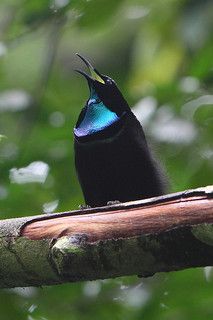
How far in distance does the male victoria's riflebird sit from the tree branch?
0.62 meters

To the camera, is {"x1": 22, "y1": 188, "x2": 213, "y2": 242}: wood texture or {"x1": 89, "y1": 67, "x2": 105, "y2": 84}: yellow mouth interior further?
{"x1": 89, "y1": 67, "x2": 105, "y2": 84}: yellow mouth interior

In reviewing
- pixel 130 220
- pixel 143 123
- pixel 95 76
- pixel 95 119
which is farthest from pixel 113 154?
pixel 130 220

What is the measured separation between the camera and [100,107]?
3.07 meters

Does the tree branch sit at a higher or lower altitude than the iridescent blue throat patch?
lower

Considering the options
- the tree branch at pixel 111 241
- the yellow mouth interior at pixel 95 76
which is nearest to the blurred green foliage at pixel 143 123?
the yellow mouth interior at pixel 95 76

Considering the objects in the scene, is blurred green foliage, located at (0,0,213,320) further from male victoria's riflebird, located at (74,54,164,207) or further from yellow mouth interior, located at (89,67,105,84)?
yellow mouth interior, located at (89,67,105,84)

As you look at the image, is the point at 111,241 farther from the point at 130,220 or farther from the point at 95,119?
the point at 95,119

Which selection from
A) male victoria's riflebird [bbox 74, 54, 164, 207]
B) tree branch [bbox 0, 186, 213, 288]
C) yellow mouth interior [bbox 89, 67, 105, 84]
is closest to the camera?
tree branch [bbox 0, 186, 213, 288]

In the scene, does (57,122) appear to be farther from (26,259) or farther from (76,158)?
(26,259)

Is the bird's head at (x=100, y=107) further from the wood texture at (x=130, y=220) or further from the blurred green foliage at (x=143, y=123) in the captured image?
the wood texture at (x=130, y=220)

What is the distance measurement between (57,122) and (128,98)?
32 cm

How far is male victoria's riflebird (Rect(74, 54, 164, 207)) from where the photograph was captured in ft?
9.81

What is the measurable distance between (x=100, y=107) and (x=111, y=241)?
0.92m

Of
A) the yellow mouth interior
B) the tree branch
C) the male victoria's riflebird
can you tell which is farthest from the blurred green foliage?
the tree branch
